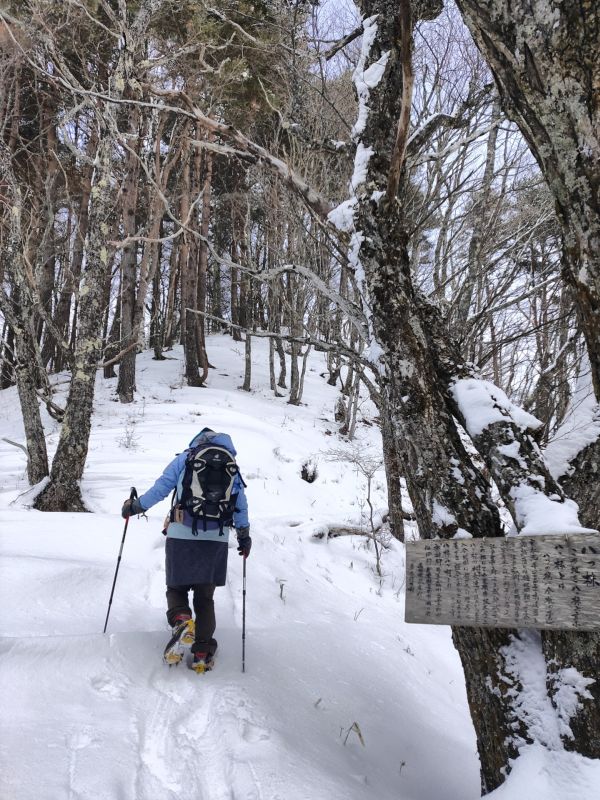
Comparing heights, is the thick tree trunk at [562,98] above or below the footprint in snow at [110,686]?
above

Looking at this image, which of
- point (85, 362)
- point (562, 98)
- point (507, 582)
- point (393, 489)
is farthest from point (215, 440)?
point (85, 362)

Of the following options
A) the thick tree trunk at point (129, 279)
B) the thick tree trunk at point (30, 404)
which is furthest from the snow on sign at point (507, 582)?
the thick tree trunk at point (129, 279)

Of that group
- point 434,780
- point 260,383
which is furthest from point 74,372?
point 260,383

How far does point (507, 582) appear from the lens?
2.00 meters

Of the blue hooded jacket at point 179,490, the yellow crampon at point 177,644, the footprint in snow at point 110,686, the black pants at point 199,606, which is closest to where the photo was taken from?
the footprint in snow at point 110,686

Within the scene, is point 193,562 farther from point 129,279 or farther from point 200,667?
point 129,279

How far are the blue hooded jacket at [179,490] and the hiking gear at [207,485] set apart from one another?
6 cm

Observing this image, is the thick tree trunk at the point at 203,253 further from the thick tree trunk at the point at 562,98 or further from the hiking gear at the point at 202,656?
the thick tree trunk at the point at 562,98

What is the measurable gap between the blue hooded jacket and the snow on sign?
1.66 meters

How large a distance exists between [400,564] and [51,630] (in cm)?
427

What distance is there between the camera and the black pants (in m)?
3.26

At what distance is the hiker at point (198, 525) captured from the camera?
11.0 ft

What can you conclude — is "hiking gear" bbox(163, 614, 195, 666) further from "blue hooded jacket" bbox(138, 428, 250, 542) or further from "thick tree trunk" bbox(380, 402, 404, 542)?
"thick tree trunk" bbox(380, 402, 404, 542)

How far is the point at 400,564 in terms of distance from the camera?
20.7 ft
